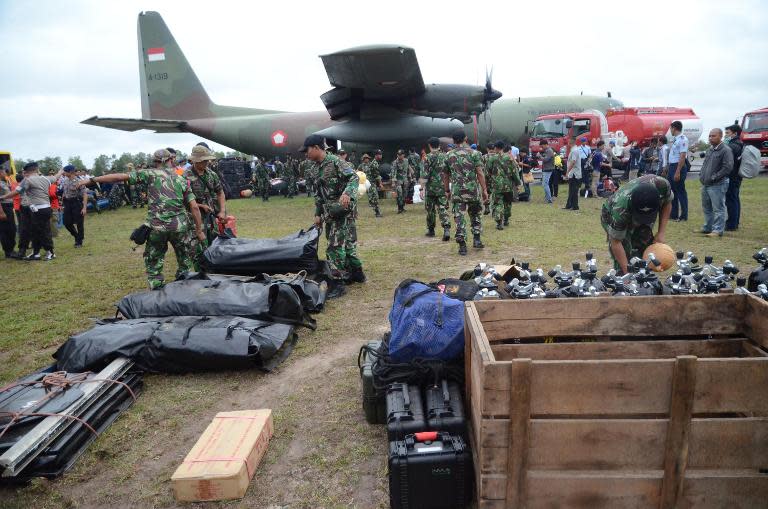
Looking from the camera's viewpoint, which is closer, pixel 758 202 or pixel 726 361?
pixel 726 361

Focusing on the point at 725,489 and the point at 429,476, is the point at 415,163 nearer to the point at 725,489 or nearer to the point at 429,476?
the point at 429,476

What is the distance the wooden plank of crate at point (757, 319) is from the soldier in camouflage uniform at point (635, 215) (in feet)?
4.60

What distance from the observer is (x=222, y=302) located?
4488 mm

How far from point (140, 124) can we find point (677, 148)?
18991mm

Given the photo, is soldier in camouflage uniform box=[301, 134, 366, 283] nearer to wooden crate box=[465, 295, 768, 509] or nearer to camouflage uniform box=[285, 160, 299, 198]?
wooden crate box=[465, 295, 768, 509]

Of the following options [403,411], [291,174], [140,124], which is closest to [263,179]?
[291,174]

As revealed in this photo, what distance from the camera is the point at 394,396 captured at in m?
2.68

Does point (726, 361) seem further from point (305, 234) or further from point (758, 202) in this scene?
point (758, 202)

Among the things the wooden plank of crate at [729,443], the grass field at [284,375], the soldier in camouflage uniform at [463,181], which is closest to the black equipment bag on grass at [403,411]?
the grass field at [284,375]

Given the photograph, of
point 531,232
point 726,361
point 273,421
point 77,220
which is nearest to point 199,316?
point 273,421

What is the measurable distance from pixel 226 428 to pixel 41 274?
729 centimetres

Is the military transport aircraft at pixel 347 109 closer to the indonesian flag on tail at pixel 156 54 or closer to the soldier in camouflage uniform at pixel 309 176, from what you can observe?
the indonesian flag on tail at pixel 156 54

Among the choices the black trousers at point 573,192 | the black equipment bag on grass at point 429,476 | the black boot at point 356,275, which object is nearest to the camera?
the black equipment bag on grass at point 429,476

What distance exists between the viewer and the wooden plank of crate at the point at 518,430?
73.6 inches
